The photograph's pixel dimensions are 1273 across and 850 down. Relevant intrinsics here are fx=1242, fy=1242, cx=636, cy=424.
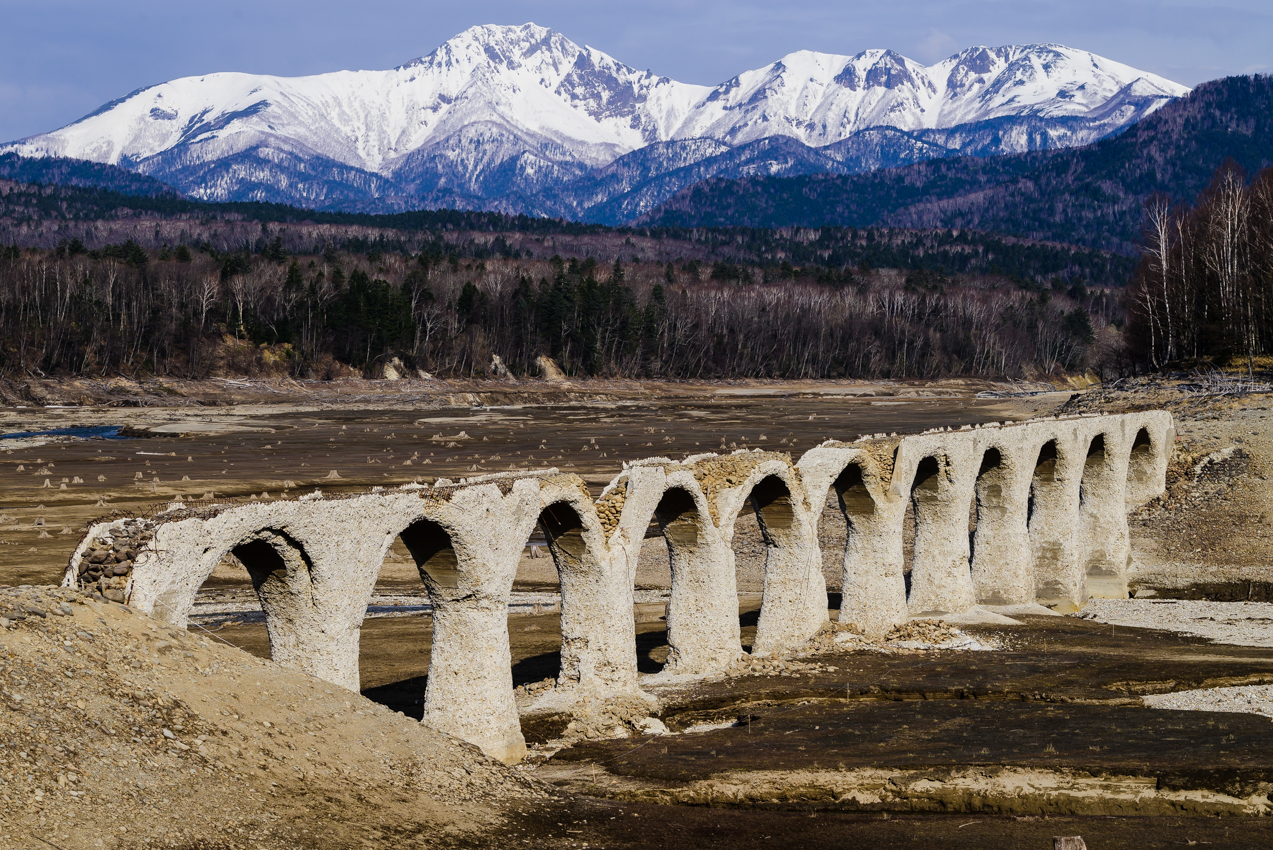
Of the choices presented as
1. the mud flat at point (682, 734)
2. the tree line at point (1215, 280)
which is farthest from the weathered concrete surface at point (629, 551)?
the tree line at point (1215, 280)

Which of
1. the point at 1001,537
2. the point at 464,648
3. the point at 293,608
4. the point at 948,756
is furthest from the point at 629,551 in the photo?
the point at 1001,537

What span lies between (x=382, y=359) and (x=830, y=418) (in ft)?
177

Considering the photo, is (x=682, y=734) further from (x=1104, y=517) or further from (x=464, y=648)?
(x=1104, y=517)

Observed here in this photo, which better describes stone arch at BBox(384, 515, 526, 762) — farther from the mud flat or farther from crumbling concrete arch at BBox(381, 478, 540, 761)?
the mud flat

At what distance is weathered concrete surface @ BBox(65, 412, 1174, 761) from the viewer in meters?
19.1

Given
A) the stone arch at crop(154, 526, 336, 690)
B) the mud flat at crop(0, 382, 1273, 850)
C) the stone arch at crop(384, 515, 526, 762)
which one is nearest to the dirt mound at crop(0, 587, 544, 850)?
the mud flat at crop(0, 382, 1273, 850)

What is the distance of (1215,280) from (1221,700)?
64762mm

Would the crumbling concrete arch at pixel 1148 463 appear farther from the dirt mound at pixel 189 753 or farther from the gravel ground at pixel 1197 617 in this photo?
the dirt mound at pixel 189 753

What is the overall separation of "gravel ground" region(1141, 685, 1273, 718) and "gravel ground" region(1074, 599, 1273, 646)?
6.92 m

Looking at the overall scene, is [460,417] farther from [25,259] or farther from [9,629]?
[9,629]

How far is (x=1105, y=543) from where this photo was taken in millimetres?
48031

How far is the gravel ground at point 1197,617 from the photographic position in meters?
33.8

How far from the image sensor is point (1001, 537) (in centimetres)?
4103

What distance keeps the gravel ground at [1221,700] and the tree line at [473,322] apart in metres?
87.9
